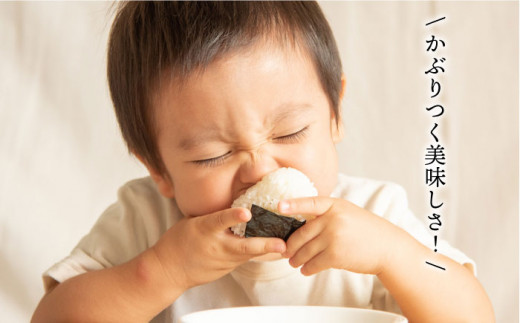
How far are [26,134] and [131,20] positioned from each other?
70 centimetres

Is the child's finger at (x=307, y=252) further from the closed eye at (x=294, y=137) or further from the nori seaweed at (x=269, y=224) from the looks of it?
the closed eye at (x=294, y=137)

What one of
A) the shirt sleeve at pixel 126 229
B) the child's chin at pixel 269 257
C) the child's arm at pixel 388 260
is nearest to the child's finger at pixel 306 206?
the child's arm at pixel 388 260

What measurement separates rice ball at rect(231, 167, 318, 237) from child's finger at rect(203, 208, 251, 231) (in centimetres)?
4

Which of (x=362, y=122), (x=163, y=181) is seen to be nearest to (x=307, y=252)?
(x=163, y=181)

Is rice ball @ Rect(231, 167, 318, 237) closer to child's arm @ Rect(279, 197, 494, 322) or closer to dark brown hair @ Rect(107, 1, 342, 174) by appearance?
child's arm @ Rect(279, 197, 494, 322)

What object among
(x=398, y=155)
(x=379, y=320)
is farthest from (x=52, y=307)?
(x=398, y=155)

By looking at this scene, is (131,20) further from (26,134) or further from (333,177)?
(26,134)

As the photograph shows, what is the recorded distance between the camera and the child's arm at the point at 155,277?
1.20 metres

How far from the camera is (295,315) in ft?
3.43

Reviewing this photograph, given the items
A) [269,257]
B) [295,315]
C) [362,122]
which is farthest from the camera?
[362,122]

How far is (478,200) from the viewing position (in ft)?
6.28

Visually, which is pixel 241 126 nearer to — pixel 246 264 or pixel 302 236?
pixel 302 236

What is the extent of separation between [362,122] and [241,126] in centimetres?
90

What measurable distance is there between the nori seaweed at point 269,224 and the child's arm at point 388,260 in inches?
0.5
